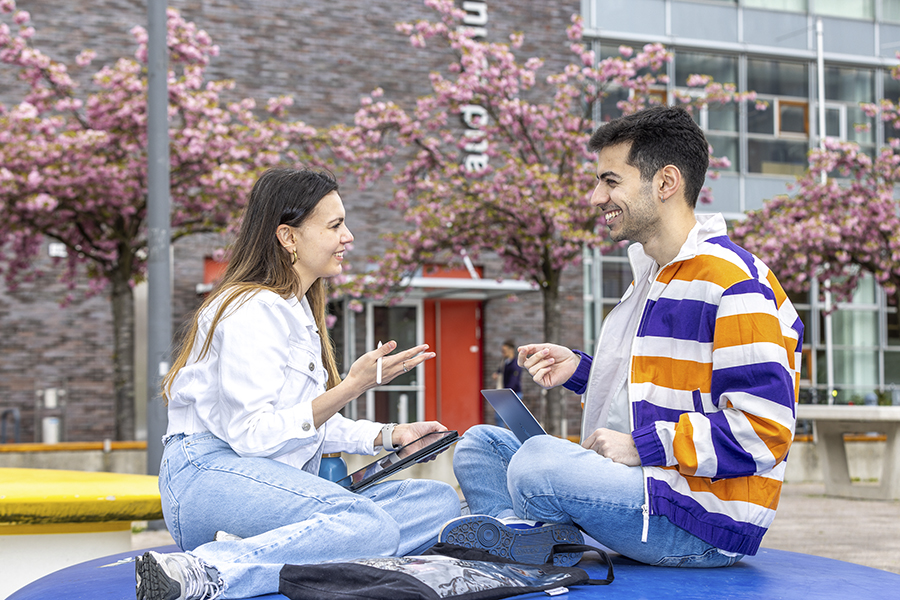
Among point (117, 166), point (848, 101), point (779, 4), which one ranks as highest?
point (779, 4)

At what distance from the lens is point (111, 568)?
116 inches

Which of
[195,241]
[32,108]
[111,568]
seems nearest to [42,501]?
[111,568]

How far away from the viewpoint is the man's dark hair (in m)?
2.69

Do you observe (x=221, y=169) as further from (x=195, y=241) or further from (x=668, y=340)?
(x=668, y=340)

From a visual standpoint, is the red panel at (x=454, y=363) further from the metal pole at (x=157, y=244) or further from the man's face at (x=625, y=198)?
the man's face at (x=625, y=198)

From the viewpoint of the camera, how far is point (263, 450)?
8.29ft

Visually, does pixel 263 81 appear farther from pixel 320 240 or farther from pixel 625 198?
pixel 625 198

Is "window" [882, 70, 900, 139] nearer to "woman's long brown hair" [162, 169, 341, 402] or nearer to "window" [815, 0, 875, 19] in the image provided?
"window" [815, 0, 875, 19]

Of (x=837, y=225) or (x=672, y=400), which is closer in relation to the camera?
(x=672, y=400)

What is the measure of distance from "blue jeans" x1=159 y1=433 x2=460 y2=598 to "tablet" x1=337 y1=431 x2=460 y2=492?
0.17m

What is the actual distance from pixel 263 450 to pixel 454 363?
15115 millimetres

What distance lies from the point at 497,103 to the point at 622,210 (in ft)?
35.2

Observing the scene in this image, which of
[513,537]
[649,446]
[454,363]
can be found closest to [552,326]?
[454,363]

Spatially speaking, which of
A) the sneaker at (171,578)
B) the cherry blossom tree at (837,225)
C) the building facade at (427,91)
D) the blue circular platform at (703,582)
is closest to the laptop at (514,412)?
the blue circular platform at (703,582)
